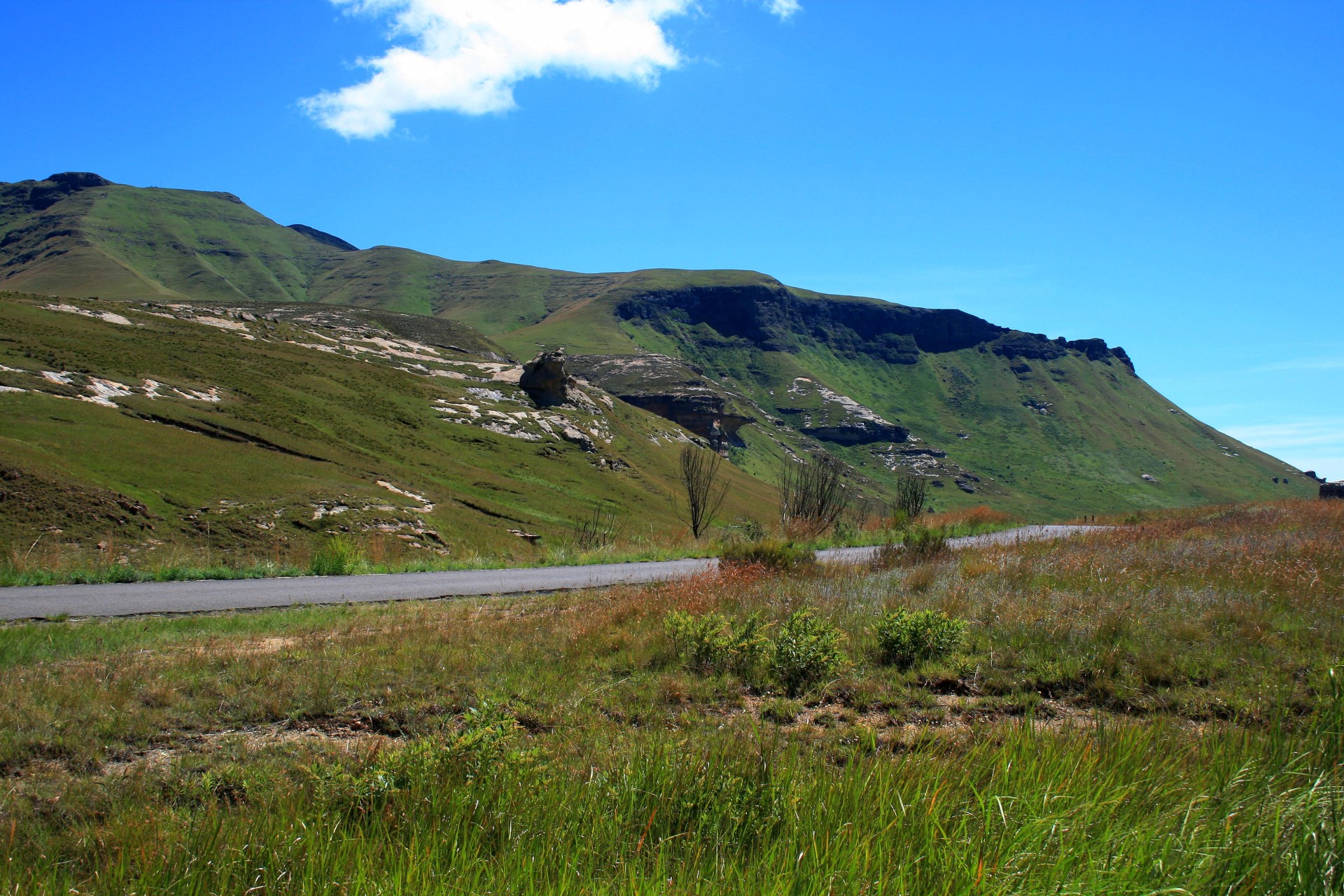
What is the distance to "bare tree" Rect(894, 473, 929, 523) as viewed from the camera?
31155 mm

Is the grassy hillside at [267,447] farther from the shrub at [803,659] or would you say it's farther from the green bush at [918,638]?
the green bush at [918,638]

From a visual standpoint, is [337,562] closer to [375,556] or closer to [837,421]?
[375,556]

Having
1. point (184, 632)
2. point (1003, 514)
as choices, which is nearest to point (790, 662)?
point (184, 632)

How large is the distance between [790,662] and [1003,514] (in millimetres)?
36422

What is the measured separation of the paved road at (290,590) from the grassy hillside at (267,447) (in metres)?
11.4

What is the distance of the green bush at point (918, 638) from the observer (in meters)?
6.30

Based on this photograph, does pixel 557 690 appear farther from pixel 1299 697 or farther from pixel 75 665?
pixel 1299 697

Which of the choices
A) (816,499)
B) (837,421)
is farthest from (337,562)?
(837,421)

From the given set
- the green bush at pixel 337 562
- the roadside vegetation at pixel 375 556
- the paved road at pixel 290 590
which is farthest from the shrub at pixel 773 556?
the green bush at pixel 337 562

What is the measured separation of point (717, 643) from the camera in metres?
6.34

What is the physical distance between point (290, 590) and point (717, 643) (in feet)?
28.2

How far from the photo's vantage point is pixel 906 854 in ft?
8.27

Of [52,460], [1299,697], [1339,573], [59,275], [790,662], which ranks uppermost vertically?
[59,275]

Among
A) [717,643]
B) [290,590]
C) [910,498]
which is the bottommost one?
[290,590]
